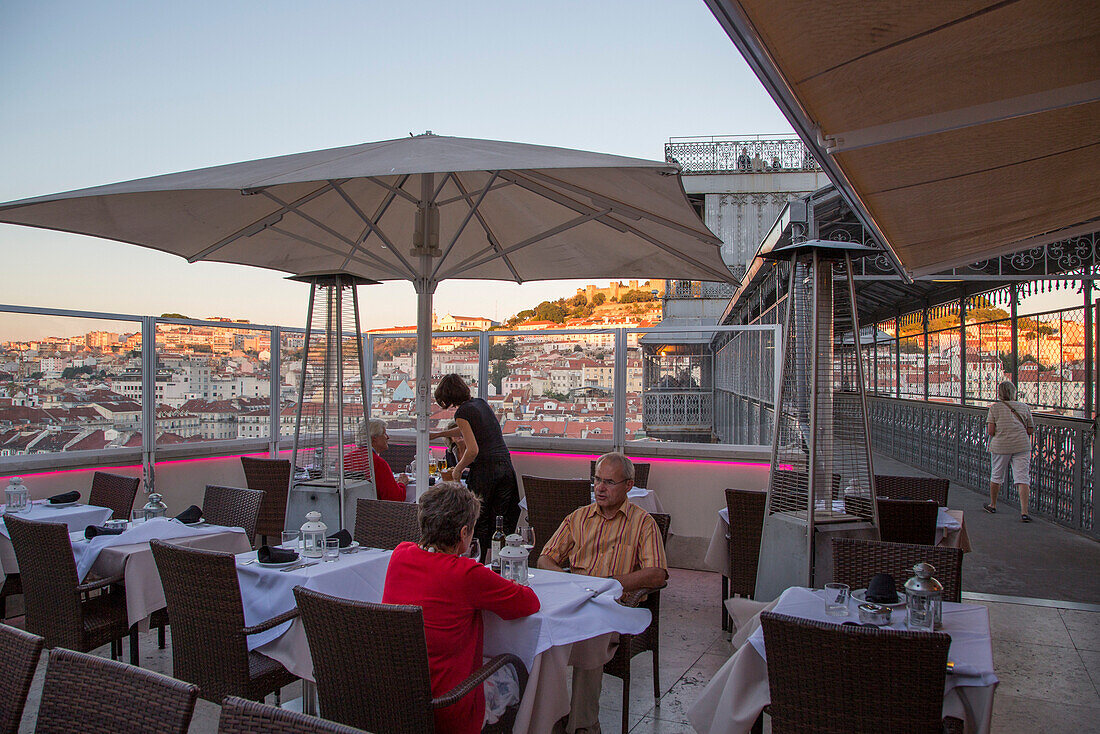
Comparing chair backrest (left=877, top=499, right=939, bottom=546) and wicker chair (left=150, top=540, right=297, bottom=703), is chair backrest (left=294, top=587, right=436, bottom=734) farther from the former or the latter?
chair backrest (left=877, top=499, right=939, bottom=546)

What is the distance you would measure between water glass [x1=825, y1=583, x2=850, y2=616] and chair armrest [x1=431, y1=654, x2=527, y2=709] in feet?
3.79

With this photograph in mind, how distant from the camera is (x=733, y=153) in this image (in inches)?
1656

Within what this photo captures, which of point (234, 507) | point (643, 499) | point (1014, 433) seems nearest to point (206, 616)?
point (234, 507)

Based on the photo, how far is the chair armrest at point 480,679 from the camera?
2262 mm


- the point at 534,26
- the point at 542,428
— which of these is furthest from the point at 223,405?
the point at 534,26

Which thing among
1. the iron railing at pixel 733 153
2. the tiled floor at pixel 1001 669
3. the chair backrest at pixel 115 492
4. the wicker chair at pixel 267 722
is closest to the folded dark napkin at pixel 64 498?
the chair backrest at pixel 115 492

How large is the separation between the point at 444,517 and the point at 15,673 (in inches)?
48.8

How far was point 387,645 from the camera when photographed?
2.22m

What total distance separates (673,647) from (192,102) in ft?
50.0

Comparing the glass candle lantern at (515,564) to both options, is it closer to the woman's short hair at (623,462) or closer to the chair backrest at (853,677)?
the woman's short hair at (623,462)

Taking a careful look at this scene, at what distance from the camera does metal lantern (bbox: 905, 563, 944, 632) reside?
262cm

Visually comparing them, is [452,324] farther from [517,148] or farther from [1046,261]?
[1046,261]

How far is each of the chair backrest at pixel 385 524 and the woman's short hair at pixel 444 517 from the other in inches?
52.8

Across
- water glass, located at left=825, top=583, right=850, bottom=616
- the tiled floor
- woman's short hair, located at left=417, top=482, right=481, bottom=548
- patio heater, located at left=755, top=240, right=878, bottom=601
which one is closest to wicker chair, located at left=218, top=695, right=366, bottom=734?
woman's short hair, located at left=417, top=482, right=481, bottom=548
